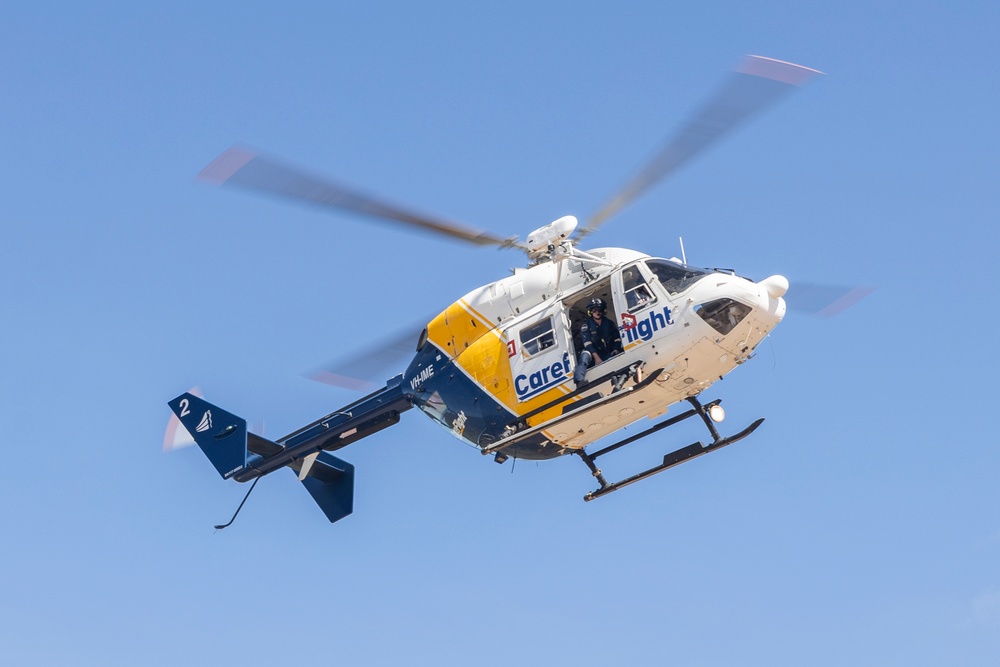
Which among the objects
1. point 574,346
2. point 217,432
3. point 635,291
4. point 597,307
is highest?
point 635,291

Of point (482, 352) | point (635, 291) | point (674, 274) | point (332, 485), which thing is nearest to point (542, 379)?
point (482, 352)

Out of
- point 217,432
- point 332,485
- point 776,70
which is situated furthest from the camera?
point 332,485

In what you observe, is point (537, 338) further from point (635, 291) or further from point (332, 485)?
point (332, 485)

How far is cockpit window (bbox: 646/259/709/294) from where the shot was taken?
16703 millimetres

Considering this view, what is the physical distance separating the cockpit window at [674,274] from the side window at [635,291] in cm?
20

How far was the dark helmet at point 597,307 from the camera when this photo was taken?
1720 cm

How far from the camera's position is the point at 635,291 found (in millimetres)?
16875

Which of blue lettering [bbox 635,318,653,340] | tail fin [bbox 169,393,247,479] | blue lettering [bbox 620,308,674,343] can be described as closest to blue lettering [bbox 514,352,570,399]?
blue lettering [bbox 620,308,674,343]

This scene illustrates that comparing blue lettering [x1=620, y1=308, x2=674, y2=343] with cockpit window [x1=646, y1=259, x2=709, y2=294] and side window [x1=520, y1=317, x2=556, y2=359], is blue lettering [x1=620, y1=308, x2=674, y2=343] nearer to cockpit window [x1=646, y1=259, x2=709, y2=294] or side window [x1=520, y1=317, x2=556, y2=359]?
cockpit window [x1=646, y1=259, x2=709, y2=294]

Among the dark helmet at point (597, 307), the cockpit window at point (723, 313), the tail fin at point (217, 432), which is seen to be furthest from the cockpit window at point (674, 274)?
the tail fin at point (217, 432)

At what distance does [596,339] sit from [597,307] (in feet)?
1.38

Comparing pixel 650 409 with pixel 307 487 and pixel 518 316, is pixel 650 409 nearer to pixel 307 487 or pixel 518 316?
pixel 518 316

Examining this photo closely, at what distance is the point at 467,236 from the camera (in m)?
17.5

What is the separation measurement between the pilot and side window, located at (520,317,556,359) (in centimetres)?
42
